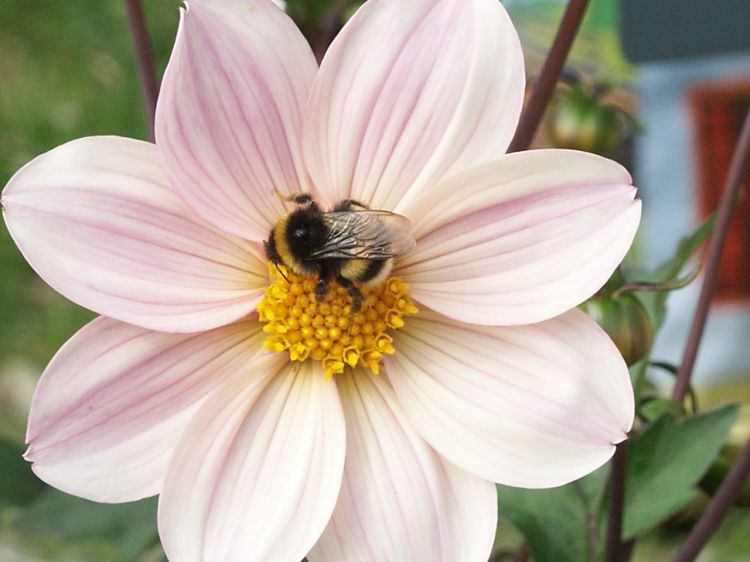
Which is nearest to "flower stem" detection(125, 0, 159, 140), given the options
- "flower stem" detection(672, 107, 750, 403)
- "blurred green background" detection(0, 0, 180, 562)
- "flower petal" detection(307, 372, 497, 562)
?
"flower petal" detection(307, 372, 497, 562)

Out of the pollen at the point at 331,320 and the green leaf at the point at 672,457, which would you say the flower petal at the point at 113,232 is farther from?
the green leaf at the point at 672,457

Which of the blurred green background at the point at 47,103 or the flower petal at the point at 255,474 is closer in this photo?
the flower petal at the point at 255,474

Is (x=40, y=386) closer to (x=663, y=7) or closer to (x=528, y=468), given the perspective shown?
(x=528, y=468)

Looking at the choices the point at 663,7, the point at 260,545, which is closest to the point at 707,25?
the point at 663,7

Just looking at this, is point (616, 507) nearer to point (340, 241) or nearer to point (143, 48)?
point (340, 241)

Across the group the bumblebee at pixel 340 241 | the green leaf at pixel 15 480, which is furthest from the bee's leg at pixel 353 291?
the green leaf at pixel 15 480

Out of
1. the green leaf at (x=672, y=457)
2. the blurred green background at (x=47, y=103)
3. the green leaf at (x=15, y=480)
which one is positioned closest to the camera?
the green leaf at (x=672, y=457)
